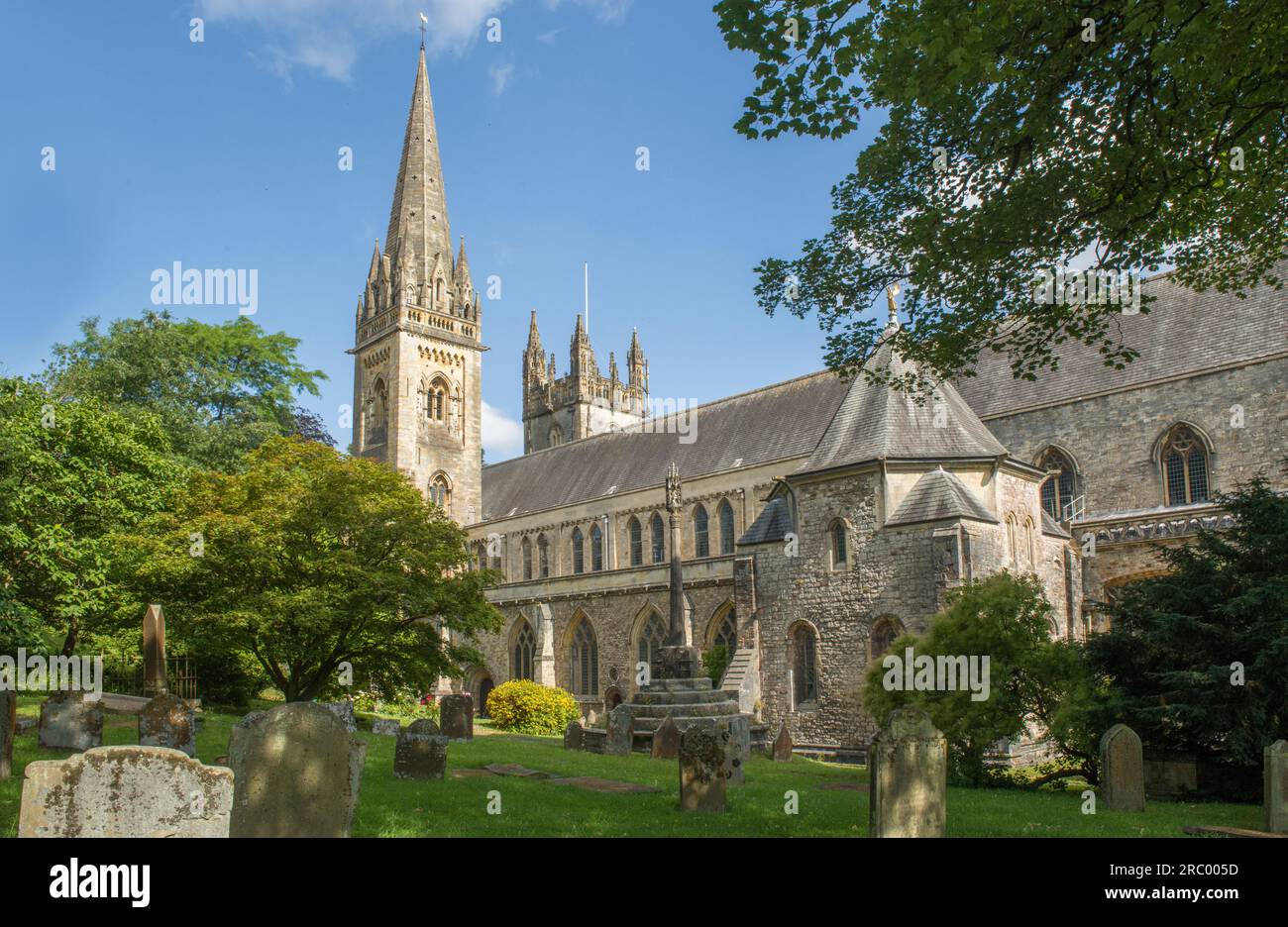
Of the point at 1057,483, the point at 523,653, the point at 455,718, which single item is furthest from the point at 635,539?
the point at 455,718

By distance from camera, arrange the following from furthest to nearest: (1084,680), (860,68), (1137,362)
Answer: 1. (1137,362)
2. (1084,680)
3. (860,68)

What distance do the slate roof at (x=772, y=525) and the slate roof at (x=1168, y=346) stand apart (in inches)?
350

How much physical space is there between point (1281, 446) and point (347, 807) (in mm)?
27222

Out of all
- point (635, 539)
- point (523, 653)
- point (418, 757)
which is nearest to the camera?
point (418, 757)

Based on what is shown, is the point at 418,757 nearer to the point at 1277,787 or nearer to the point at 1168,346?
the point at 1277,787

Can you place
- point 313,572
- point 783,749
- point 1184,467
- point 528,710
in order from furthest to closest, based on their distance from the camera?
point 528,710
point 1184,467
point 783,749
point 313,572

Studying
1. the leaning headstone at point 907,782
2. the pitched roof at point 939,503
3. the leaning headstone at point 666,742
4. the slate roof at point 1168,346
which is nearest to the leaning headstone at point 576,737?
the leaning headstone at point 666,742

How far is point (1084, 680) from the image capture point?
610 inches

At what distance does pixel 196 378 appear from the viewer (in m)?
34.0

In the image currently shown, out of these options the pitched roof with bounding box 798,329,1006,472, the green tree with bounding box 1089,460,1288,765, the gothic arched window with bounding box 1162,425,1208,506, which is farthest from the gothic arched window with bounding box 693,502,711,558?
the green tree with bounding box 1089,460,1288,765

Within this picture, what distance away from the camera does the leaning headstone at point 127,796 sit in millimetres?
6336

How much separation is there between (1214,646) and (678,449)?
30.2 metres

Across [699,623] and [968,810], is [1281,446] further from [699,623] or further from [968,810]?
[968,810]
